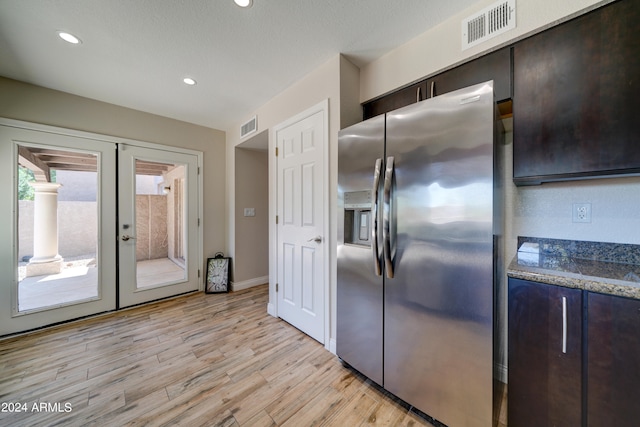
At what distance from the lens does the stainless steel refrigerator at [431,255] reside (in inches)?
44.0

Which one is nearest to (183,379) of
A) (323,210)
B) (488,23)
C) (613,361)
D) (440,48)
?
(323,210)

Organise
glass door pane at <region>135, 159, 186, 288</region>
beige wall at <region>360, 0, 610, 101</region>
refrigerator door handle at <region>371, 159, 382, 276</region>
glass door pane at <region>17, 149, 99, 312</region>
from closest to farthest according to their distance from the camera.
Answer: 1. beige wall at <region>360, 0, 610, 101</region>
2. refrigerator door handle at <region>371, 159, 382, 276</region>
3. glass door pane at <region>17, 149, 99, 312</region>
4. glass door pane at <region>135, 159, 186, 288</region>

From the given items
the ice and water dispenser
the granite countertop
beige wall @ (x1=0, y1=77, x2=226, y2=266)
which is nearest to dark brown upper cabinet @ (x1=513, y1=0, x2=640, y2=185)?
the granite countertop

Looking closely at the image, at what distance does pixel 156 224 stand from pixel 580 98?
4.26 m

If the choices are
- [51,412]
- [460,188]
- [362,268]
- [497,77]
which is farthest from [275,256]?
[497,77]

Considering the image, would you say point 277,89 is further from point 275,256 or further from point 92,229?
point 92,229

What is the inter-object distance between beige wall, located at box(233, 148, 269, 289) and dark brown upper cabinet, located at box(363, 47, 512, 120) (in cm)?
238

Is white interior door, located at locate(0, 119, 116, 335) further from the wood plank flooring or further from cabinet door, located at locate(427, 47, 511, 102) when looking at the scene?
cabinet door, located at locate(427, 47, 511, 102)

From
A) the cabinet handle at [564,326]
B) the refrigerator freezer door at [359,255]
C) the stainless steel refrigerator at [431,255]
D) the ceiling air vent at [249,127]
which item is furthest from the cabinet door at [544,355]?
the ceiling air vent at [249,127]

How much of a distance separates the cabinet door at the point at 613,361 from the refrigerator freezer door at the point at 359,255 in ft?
2.99

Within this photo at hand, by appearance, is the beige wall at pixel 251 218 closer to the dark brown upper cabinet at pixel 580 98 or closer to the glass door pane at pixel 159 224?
the glass door pane at pixel 159 224

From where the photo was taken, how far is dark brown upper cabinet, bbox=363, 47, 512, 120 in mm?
1373

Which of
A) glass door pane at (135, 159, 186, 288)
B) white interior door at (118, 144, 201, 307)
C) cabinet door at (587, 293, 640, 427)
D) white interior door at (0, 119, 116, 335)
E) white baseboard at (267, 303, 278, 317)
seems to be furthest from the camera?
glass door pane at (135, 159, 186, 288)

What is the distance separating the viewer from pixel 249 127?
3141mm
